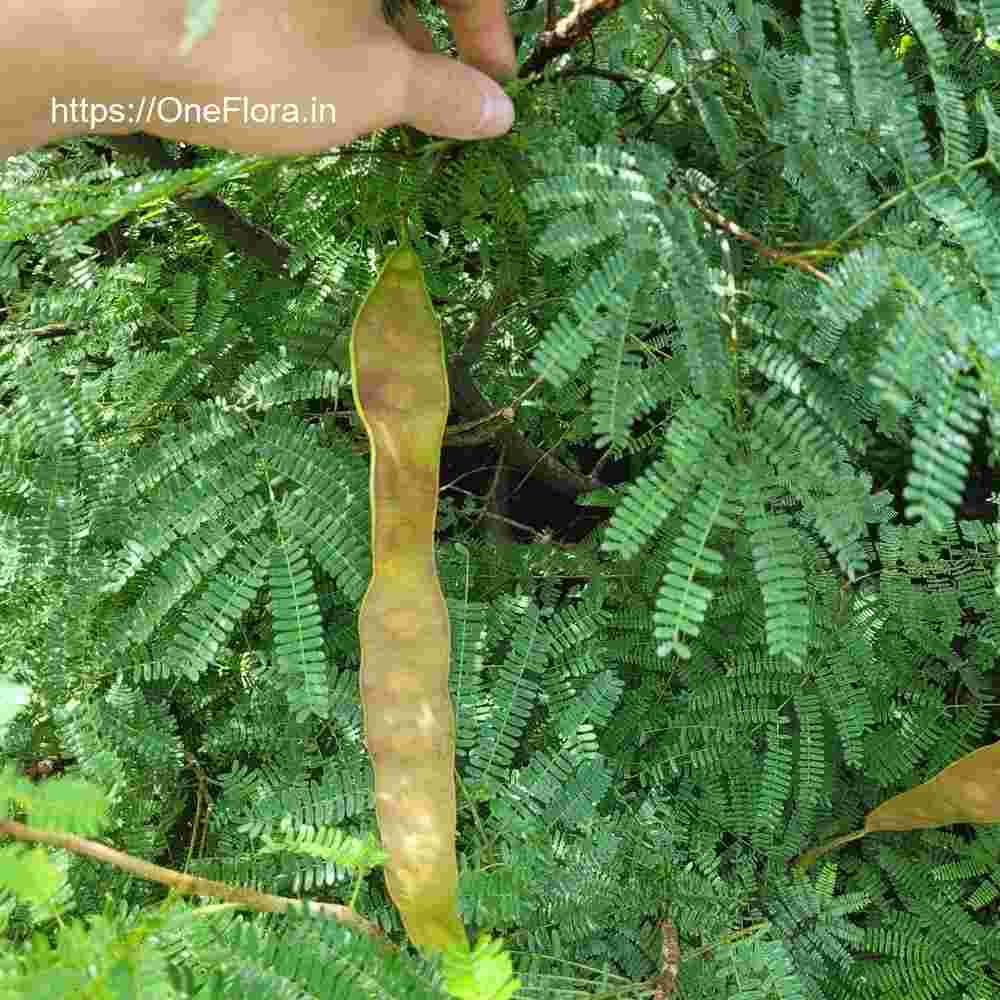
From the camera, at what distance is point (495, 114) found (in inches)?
60.6

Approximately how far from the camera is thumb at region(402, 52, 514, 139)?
150 cm

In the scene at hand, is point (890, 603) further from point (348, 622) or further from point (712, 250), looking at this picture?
point (348, 622)

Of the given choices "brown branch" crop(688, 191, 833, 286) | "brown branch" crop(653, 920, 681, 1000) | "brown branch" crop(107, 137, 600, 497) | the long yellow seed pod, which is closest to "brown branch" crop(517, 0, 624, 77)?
"brown branch" crop(688, 191, 833, 286)

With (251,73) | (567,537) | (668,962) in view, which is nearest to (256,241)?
(251,73)

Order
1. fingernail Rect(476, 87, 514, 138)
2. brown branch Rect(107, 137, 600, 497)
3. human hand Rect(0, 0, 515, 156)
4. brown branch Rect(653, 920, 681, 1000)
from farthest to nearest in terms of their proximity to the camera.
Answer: brown branch Rect(107, 137, 600, 497) < brown branch Rect(653, 920, 681, 1000) < fingernail Rect(476, 87, 514, 138) < human hand Rect(0, 0, 515, 156)

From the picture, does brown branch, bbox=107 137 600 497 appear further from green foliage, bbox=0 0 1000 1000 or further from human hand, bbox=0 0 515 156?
human hand, bbox=0 0 515 156

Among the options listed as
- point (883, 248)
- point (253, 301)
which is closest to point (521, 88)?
point (883, 248)

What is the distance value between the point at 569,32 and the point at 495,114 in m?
0.17

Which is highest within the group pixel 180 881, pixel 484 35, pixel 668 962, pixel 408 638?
pixel 484 35

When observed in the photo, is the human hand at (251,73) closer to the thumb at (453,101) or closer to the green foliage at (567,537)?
the thumb at (453,101)

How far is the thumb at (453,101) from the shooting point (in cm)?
150

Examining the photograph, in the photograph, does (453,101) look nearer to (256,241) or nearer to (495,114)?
(495,114)

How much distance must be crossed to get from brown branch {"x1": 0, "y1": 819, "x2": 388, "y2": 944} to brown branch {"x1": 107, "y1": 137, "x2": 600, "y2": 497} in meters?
1.15

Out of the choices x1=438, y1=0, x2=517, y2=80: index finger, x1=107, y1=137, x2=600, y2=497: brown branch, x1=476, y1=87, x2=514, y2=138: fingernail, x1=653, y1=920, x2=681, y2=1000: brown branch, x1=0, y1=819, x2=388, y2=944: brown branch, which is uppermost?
x1=438, y1=0, x2=517, y2=80: index finger
